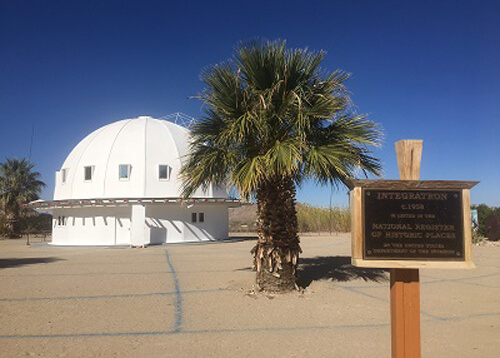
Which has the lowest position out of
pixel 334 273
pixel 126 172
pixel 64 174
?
pixel 334 273

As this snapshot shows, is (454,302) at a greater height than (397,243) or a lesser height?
lesser

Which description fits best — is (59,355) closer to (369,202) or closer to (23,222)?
(369,202)

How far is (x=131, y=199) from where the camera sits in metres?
25.2

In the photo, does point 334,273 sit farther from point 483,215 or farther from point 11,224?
point 11,224

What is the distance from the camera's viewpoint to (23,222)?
143 feet

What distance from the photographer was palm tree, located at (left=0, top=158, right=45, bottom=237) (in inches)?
1420

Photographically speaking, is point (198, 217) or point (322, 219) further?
point (322, 219)

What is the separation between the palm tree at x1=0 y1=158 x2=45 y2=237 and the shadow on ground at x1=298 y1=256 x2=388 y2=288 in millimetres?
31435

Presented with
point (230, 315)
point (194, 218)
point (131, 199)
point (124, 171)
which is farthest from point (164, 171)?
point (230, 315)

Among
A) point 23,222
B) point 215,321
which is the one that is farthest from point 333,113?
point 23,222

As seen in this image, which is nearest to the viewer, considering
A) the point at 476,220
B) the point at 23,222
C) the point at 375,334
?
the point at 375,334

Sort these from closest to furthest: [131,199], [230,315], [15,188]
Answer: [230,315] → [131,199] → [15,188]

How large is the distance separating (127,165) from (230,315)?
2162 cm

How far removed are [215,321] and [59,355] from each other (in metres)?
2.51
